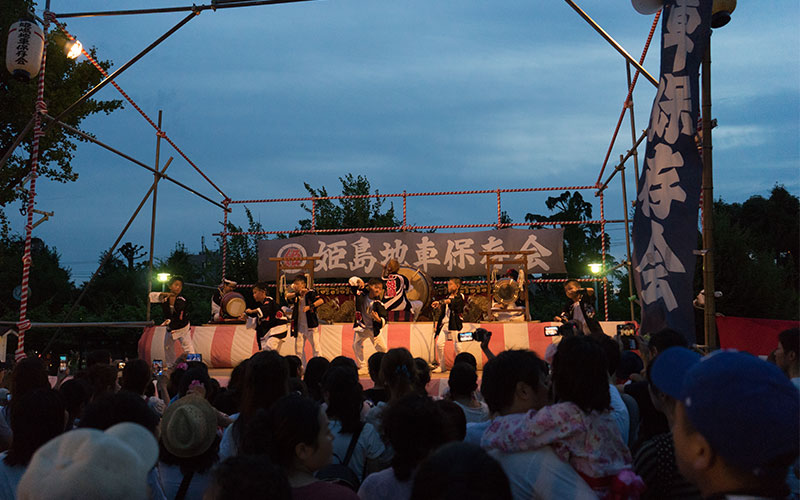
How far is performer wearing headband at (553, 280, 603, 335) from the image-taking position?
988cm

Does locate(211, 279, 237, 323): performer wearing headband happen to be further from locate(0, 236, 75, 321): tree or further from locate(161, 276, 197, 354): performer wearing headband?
locate(0, 236, 75, 321): tree

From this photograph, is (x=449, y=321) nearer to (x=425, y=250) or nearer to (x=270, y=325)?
(x=270, y=325)

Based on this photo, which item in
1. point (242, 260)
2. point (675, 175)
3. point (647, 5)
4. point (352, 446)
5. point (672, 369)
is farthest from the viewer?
point (242, 260)

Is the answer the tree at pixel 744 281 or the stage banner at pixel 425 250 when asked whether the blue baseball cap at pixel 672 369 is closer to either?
the stage banner at pixel 425 250

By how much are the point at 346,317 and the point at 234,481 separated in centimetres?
1305

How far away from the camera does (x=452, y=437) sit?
2.17 metres

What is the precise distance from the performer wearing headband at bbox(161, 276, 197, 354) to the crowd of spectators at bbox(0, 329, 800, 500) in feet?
22.5

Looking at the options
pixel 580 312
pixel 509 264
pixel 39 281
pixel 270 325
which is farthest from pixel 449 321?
pixel 39 281

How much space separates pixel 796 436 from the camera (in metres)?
1.19

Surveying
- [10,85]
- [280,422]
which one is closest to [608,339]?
[280,422]

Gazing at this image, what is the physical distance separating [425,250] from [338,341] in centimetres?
368

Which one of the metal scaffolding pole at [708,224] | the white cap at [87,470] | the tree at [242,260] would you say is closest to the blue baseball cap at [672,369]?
the white cap at [87,470]

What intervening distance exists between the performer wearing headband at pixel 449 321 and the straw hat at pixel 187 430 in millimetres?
8333

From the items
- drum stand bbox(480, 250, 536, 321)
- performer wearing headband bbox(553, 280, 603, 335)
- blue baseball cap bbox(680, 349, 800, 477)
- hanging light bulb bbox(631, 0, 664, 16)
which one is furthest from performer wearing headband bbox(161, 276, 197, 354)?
blue baseball cap bbox(680, 349, 800, 477)
